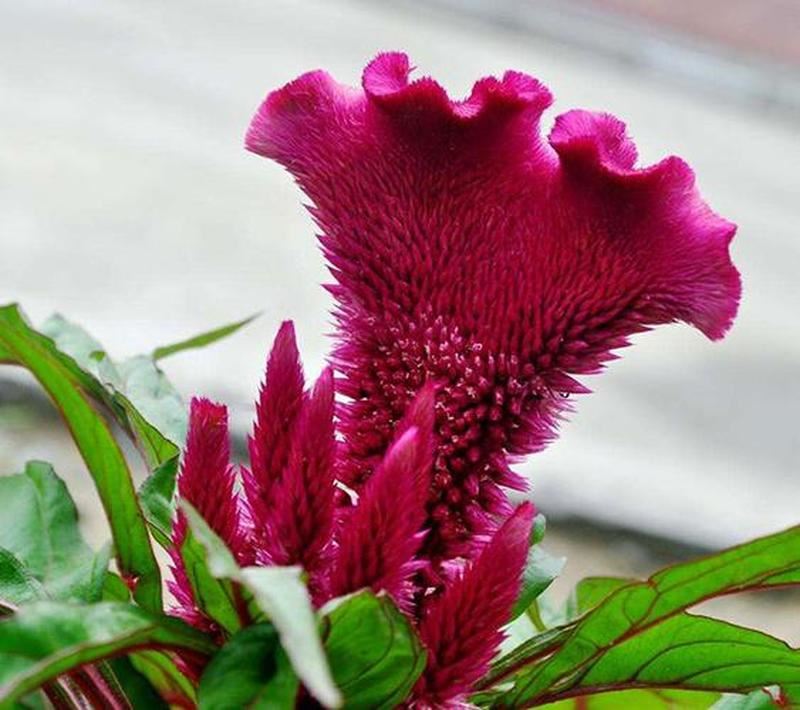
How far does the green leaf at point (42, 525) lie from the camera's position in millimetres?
588

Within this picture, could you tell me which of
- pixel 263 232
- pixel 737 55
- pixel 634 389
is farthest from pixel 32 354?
pixel 737 55

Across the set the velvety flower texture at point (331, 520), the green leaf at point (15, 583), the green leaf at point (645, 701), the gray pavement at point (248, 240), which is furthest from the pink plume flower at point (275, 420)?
the gray pavement at point (248, 240)

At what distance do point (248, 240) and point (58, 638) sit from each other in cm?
320

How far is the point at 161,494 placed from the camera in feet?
1.69

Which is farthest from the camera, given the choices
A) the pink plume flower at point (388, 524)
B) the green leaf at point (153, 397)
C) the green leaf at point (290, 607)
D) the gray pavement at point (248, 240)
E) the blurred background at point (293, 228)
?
the gray pavement at point (248, 240)

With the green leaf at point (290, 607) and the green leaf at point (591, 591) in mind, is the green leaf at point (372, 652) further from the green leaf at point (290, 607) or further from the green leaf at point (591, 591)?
the green leaf at point (591, 591)

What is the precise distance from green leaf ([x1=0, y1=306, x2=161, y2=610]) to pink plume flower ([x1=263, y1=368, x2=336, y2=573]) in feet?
0.27

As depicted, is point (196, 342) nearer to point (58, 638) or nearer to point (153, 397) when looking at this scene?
point (153, 397)

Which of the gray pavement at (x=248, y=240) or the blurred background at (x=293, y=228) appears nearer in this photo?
the blurred background at (x=293, y=228)

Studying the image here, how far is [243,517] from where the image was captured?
0.49m

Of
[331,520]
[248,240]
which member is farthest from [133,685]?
[248,240]

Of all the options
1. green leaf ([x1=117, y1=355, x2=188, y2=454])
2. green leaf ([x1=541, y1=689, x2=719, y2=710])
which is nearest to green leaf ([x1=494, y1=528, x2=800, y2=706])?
green leaf ([x1=541, y1=689, x2=719, y2=710])

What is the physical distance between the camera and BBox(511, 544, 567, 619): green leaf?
1.86 ft

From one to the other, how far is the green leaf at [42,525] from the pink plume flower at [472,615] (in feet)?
0.57
